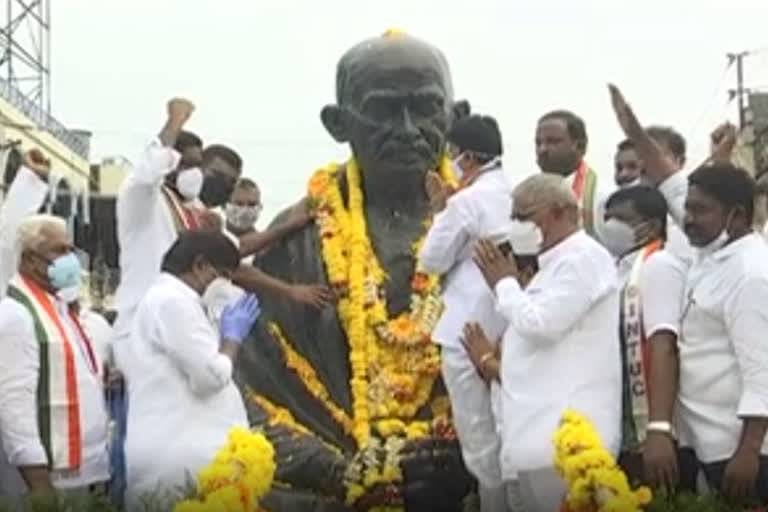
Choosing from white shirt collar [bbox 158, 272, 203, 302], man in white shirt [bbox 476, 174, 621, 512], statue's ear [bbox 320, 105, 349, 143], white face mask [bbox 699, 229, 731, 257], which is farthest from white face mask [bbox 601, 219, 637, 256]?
white shirt collar [bbox 158, 272, 203, 302]

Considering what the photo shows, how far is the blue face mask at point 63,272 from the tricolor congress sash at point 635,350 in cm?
213

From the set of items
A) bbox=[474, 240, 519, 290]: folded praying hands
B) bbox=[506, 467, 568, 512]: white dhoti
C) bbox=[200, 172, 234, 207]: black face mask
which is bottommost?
bbox=[506, 467, 568, 512]: white dhoti

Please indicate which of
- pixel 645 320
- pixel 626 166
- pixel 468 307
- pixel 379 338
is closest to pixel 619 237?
pixel 645 320

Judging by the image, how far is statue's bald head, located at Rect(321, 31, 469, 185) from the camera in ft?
22.5

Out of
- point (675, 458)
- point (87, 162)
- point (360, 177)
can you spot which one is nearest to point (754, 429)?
point (675, 458)

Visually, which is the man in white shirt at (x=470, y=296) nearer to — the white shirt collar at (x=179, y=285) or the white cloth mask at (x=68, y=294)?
the white shirt collar at (x=179, y=285)

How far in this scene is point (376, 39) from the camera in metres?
7.09

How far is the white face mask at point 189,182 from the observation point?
7.35 metres

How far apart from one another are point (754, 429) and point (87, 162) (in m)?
28.0

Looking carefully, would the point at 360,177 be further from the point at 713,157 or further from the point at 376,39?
the point at 713,157

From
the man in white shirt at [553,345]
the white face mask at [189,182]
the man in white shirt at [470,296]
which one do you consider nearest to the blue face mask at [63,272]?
the white face mask at [189,182]

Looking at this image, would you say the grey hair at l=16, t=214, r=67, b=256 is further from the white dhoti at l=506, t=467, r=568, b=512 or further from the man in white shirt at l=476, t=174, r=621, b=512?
the white dhoti at l=506, t=467, r=568, b=512

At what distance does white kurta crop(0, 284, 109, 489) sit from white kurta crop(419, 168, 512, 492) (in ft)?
4.46

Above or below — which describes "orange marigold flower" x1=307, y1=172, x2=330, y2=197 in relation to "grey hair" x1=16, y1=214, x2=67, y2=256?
above
